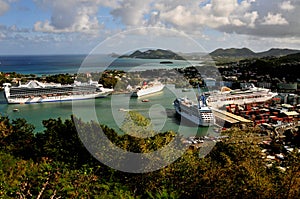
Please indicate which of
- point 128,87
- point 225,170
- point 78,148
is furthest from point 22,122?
point 128,87

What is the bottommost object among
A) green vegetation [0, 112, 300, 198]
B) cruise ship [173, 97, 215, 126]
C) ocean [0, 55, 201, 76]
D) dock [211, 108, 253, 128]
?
dock [211, 108, 253, 128]

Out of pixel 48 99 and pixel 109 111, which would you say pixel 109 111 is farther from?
pixel 48 99

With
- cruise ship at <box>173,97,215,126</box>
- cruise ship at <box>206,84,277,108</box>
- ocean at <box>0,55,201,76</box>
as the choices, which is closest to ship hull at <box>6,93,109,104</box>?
ocean at <box>0,55,201,76</box>

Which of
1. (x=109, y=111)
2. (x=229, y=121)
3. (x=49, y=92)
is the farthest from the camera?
(x=49, y=92)

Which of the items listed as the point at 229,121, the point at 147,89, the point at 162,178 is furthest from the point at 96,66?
the point at 162,178

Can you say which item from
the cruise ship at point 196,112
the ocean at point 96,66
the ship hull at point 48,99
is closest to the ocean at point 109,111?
the cruise ship at point 196,112

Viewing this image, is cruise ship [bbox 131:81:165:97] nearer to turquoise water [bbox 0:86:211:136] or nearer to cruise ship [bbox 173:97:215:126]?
turquoise water [bbox 0:86:211:136]

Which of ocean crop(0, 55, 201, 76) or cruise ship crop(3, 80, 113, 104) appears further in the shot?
cruise ship crop(3, 80, 113, 104)
